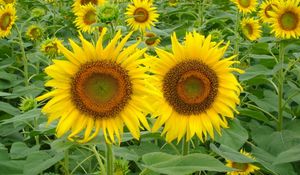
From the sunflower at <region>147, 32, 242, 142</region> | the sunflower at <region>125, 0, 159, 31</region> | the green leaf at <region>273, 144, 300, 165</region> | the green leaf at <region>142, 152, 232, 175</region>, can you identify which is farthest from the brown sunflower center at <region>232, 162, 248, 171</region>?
the sunflower at <region>125, 0, 159, 31</region>

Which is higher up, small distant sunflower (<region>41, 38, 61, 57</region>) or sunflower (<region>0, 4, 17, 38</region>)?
sunflower (<region>0, 4, 17, 38</region>)

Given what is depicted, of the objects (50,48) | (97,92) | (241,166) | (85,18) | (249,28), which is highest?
(85,18)

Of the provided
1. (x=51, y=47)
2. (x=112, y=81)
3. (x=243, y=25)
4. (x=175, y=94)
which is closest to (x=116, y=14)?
(x=175, y=94)

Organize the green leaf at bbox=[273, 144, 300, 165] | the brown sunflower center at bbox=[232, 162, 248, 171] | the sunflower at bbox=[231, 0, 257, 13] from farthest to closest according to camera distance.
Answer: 1. the sunflower at bbox=[231, 0, 257, 13]
2. the brown sunflower center at bbox=[232, 162, 248, 171]
3. the green leaf at bbox=[273, 144, 300, 165]

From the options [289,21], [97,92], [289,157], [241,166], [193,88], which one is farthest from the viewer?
[289,21]

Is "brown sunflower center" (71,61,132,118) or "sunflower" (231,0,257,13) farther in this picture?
"sunflower" (231,0,257,13)

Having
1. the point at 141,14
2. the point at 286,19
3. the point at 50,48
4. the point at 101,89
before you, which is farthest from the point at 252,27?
the point at 101,89

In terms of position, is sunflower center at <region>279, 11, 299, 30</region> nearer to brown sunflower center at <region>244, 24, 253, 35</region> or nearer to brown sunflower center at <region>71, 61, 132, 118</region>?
brown sunflower center at <region>244, 24, 253, 35</region>

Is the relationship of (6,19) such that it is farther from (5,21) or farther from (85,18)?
(85,18)
